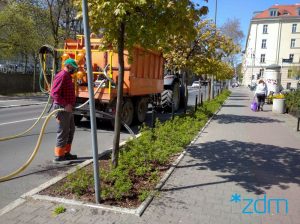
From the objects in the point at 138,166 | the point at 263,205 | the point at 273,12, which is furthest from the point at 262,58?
the point at 263,205

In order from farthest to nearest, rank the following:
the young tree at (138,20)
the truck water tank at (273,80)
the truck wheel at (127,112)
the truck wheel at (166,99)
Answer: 1. the truck water tank at (273,80)
2. the truck wheel at (166,99)
3. the truck wheel at (127,112)
4. the young tree at (138,20)

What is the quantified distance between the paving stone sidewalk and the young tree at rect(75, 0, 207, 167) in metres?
1.46

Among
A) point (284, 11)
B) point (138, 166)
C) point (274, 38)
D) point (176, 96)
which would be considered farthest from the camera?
point (284, 11)

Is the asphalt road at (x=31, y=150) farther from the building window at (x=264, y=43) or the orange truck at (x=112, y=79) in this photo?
the building window at (x=264, y=43)

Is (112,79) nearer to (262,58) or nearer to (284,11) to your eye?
(262,58)

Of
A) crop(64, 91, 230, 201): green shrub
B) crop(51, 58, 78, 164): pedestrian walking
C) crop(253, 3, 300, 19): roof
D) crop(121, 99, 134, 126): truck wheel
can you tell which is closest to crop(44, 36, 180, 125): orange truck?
A: crop(121, 99, 134, 126): truck wheel

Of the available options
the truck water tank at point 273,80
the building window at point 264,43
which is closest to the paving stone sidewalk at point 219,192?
the truck water tank at point 273,80

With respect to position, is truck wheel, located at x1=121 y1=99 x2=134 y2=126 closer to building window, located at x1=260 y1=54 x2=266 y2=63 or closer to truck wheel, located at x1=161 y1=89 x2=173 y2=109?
truck wheel, located at x1=161 y1=89 x2=173 y2=109

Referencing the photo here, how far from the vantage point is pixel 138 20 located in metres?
5.21

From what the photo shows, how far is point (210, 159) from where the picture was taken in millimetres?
7215

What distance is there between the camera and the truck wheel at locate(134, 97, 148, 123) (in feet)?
38.7

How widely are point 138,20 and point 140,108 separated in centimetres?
704

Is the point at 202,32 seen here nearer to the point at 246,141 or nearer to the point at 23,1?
the point at 246,141

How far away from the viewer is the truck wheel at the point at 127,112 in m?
10.9
